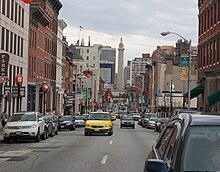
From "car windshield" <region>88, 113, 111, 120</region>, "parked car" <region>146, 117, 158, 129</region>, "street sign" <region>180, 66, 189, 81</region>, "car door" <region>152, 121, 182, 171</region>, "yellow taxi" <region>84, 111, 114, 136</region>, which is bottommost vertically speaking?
"parked car" <region>146, 117, 158, 129</region>

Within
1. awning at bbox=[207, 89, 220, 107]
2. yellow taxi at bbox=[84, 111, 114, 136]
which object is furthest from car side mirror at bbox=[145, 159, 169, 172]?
awning at bbox=[207, 89, 220, 107]

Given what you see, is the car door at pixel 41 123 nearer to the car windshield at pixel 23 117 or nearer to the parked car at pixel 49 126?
the car windshield at pixel 23 117

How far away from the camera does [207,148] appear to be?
18.7 feet

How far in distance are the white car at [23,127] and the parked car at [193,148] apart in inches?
877

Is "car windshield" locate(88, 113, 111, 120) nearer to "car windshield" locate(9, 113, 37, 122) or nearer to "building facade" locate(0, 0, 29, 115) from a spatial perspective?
"car windshield" locate(9, 113, 37, 122)

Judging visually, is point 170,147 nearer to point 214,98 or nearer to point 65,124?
point 214,98

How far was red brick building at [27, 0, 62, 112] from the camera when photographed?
6025 cm

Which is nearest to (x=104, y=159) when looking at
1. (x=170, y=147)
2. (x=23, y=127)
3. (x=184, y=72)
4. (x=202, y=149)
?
(x=23, y=127)

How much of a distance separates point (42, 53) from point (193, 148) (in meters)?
62.5

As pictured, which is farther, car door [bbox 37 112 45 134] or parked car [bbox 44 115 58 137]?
parked car [bbox 44 115 58 137]

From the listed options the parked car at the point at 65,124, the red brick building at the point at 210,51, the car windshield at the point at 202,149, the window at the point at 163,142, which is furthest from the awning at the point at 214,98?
the car windshield at the point at 202,149

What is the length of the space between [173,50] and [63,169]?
125838 mm

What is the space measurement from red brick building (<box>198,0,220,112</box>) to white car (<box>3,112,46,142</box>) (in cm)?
1734

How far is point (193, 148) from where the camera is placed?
563cm
